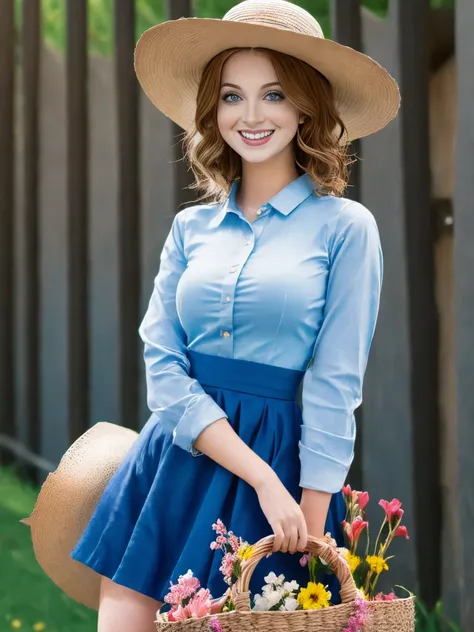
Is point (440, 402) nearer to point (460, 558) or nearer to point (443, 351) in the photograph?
point (443, 351)

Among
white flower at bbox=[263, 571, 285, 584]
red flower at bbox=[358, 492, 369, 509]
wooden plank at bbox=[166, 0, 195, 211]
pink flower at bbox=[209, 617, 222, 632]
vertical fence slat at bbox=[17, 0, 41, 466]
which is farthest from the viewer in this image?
vertical fence slat at bbox=[17, 0, 41, 466]

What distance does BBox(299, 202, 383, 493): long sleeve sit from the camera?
6.21 feet

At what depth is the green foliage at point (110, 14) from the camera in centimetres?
360

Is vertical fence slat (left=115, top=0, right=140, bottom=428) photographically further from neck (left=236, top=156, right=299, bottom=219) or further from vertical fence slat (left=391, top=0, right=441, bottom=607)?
neck (left=236, top=156, right=299, bottom=219)

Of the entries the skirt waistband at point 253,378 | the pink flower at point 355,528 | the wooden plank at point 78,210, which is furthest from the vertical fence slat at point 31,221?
the pink flower at point 355,528

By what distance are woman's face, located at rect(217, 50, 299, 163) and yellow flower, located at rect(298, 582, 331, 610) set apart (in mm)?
836

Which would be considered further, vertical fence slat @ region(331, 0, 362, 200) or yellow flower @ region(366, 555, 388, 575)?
vertical fence slat @ region(331, 0, 362, 200)

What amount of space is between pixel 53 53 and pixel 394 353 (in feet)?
11.1

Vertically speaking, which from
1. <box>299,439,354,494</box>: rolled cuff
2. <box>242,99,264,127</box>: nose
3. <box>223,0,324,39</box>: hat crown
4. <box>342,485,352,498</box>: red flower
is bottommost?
<box>342,485,352,498</box>: red flower

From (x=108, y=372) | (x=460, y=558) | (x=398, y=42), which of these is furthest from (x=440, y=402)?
(x=108, y=372)

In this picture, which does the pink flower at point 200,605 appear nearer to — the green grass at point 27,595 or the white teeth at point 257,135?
the white teeth at point 257,135

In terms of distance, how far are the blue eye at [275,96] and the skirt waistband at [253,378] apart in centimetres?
52

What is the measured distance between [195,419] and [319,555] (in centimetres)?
34

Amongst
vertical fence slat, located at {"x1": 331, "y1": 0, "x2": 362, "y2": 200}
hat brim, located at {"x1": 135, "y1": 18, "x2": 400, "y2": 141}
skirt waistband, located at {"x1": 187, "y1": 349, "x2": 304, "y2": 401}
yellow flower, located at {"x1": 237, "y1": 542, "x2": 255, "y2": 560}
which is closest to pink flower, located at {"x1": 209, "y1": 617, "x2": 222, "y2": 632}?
yellow flower, located at {"x1": 237, "y1": 542, "x2": 255, "y2": 560}
